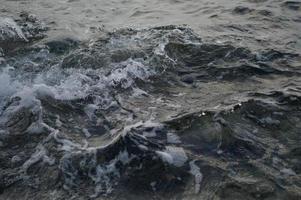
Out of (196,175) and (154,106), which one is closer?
(196,175)

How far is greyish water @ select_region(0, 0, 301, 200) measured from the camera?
433cm

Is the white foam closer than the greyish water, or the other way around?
the white foam

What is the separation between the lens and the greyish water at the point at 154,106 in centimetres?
433

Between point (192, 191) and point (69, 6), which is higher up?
point (69, 6)

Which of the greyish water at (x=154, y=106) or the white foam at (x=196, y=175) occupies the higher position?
the greyish water at (x=154, y=106)

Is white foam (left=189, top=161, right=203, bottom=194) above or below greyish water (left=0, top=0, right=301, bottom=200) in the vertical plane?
below

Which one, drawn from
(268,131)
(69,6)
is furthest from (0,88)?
(69,6)

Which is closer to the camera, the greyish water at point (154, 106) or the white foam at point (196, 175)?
the white foam at point (196, 175)

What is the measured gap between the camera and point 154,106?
5.75 meters

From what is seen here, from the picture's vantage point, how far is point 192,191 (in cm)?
413

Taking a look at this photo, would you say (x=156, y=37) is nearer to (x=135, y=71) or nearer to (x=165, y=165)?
(x=135, y=71)

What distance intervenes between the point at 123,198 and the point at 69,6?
7155 mm

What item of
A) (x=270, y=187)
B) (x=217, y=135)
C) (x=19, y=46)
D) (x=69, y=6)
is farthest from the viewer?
(x=69, y=6)

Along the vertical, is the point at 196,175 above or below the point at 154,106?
below
